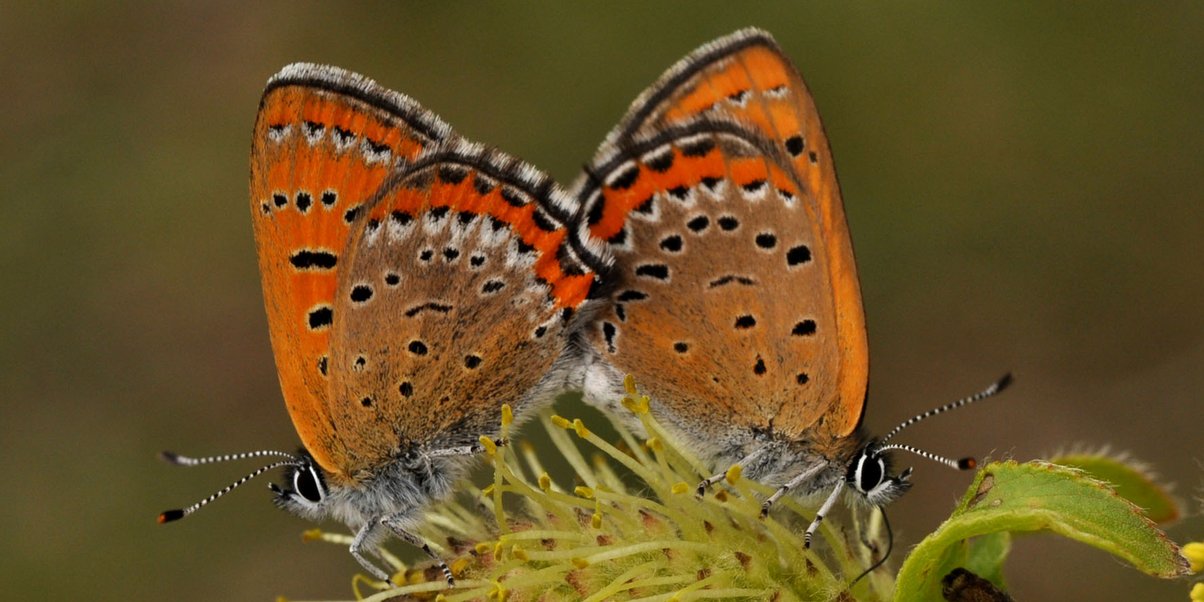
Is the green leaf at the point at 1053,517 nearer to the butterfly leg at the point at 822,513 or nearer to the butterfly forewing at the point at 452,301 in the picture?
the butterfly leg at the point at 822,513

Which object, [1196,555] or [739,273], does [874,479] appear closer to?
[739,273]

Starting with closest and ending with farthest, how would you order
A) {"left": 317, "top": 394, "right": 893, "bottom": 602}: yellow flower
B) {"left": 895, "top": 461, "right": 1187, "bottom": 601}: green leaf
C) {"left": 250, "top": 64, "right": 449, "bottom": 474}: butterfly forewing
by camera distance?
{"left": 895, "top": 461, "right": 1187, "bottom": 601}: green leaf < {"left": 317, "top": 394, "right": 893, "bottom": 602}: yellow flower < {"left": 250, "top": 64, "right": 449, "bottom": 474}: butterfly forewing

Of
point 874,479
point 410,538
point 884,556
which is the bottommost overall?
point 884,556

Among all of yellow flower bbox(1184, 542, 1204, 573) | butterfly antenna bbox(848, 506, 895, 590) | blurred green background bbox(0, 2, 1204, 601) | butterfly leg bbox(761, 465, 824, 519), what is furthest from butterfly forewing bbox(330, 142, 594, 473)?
blurred green background bbox(0, 2, 1204, 601)

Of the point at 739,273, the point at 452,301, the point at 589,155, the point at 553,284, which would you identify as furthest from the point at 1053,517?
the point at 589,155

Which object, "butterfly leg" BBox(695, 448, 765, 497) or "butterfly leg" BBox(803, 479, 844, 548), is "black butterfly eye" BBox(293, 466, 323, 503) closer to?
"butterfly leg" BBox(695, 448, 765, 497)

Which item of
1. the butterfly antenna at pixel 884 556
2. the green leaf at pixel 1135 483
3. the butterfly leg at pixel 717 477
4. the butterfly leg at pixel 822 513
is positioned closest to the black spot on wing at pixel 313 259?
the butterfly leg at pixel 717 477

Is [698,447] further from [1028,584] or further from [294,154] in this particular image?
[1028,584]
